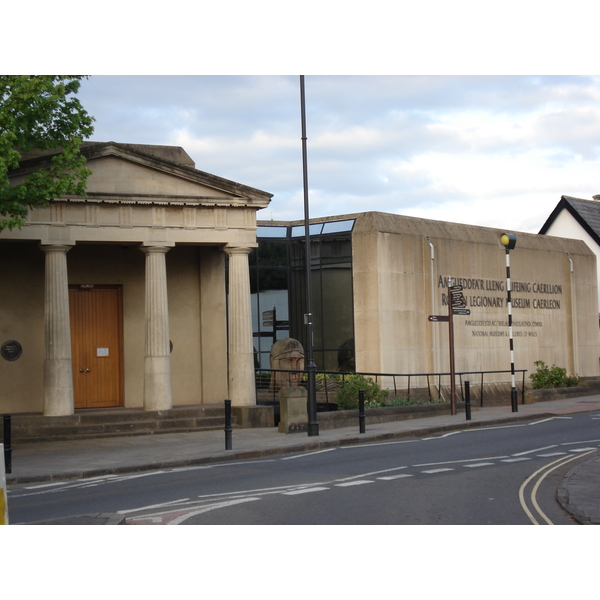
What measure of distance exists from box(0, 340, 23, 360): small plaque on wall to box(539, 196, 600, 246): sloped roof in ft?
112

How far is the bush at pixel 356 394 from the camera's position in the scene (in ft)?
76.4

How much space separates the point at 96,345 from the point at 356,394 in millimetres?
7553

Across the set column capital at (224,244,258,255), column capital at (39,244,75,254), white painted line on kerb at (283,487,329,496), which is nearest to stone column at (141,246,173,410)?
column capital at (224,244,258,255)

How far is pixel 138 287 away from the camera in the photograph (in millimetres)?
23562

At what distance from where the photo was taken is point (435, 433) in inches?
771

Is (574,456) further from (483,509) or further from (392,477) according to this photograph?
(483,509)

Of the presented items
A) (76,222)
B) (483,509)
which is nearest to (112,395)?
(76,222)

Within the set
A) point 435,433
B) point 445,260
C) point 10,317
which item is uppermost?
point 445,260

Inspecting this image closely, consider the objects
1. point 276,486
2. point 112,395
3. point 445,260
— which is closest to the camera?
point 276,486

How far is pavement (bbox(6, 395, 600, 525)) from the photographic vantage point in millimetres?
10664

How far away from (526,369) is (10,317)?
1938 centimetres

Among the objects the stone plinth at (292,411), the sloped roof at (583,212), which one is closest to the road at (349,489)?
the stone plinth at (292,411)

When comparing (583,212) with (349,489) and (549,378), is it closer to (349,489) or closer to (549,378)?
(549,378)

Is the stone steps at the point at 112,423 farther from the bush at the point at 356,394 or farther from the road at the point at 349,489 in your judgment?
the road at the point at 349,489
